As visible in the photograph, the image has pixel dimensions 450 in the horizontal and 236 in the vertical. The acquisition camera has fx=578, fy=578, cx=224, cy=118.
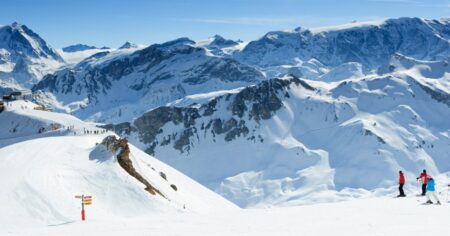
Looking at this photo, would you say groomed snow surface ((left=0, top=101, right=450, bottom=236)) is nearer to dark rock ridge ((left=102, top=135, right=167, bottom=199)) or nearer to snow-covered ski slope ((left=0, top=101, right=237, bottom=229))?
snow-covered ski slope ((left=0, top=101, right=237, bottom=229))

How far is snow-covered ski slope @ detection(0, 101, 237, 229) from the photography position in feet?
135

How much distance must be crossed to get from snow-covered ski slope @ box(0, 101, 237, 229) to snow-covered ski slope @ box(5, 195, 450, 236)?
1212 cm

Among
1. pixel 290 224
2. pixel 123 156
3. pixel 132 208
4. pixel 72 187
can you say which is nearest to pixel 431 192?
pixel 290 224

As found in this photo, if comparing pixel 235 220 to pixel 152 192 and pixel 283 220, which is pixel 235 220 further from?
pixel 152 192

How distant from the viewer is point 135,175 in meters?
60.2

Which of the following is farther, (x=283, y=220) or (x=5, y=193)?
(x=5, y=193)

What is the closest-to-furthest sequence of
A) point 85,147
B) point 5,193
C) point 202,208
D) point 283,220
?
1. point 283,220
2. point 5,193
3. point 85,147
4. point 202,208

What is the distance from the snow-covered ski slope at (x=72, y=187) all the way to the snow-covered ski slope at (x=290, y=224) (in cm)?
1212

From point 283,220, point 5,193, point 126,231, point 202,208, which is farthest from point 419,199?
point 202,208

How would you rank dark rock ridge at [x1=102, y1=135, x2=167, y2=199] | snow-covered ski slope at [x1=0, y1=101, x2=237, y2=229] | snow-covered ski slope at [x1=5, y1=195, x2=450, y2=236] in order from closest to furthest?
1. snow-covered ski slope at [x1=5, y1=195, x2=450, y2=236]
2. snow-covered ski slope at [x1=0, y1=101, x2=237, y2=229]
3. dark rock ridge at [x1=102, y1=135, x2=167, y2=199]

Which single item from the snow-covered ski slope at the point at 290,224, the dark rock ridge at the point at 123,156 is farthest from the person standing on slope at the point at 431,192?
the dark rock ridge at the point at 123,156

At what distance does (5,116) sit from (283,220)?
312 feet

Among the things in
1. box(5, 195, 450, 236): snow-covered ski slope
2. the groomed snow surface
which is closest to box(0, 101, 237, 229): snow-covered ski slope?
the groomed snow surface

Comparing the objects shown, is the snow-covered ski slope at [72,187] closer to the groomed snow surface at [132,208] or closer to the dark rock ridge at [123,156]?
the groomed snow surface at [132,208]
